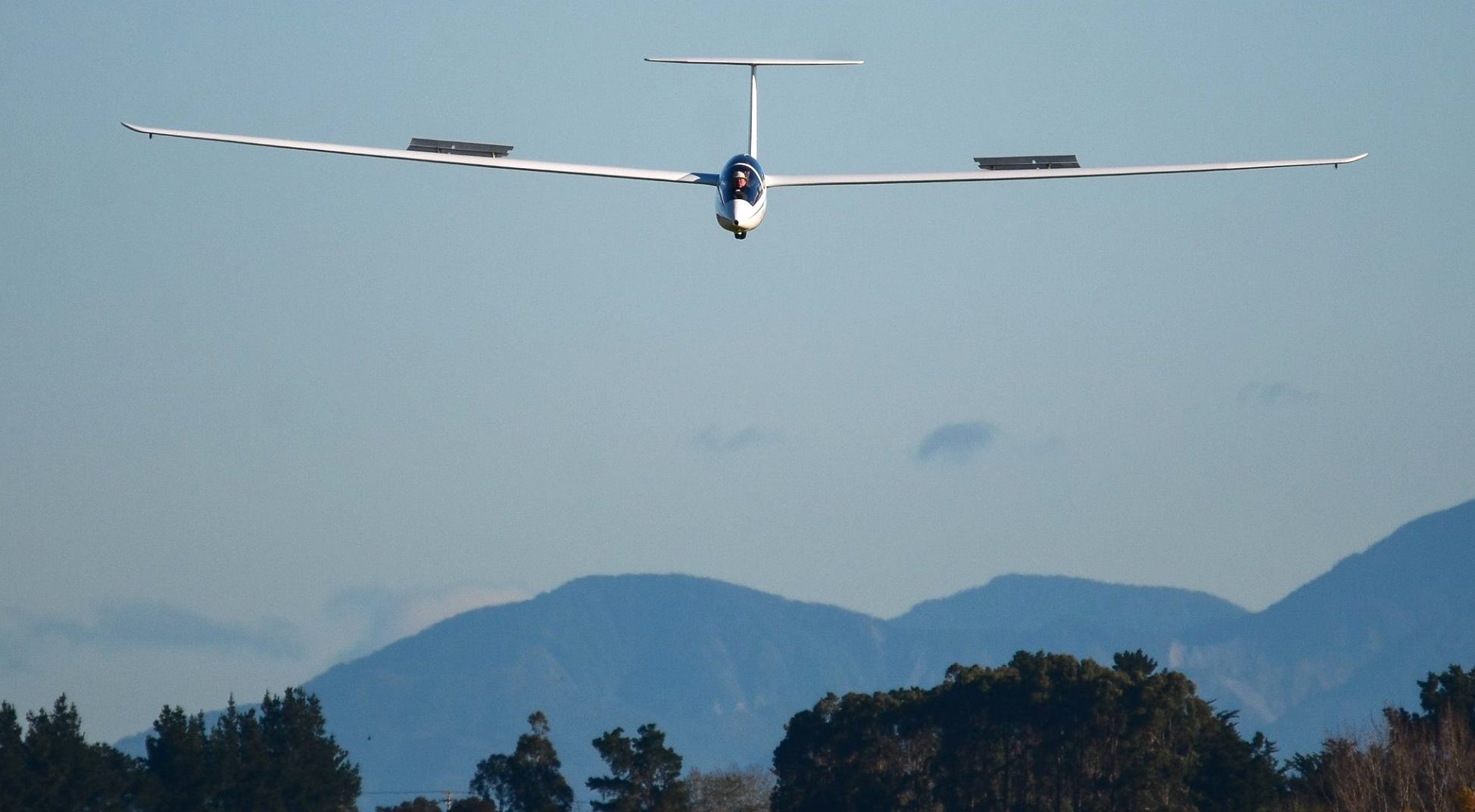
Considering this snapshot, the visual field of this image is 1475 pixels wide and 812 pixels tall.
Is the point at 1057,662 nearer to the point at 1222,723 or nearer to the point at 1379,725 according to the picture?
Result: the point at 1222,723

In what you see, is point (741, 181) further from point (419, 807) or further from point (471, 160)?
point (419, 807)

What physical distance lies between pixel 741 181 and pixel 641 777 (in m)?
80.8

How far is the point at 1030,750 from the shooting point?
10419 centimetres

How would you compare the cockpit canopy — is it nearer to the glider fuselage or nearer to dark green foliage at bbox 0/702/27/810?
the glider fuselage

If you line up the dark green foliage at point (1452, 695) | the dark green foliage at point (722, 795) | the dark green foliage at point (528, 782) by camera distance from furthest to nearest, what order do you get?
the dark green foliage at point (722, 795), the dark green foliage at point (528, 782), the dark green foliage at point (1452, 695)

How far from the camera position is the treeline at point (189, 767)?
111 meters

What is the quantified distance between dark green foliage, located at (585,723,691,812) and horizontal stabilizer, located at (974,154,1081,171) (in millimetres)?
78014

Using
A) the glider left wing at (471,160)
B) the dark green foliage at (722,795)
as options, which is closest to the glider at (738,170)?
the glider left wing at (471,160)

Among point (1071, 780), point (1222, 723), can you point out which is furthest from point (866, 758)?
point (1222, 723)

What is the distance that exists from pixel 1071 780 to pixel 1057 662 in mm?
6354

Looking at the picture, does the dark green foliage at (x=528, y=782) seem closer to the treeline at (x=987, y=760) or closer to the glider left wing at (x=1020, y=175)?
the treeline at (x=987, y=760)

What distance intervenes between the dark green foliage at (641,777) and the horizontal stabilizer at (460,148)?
77.4 meters

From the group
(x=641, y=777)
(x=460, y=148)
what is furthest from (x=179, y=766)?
(x=460, y=148)

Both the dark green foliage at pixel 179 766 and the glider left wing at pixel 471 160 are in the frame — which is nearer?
the glider left wing at pixel 471 160
